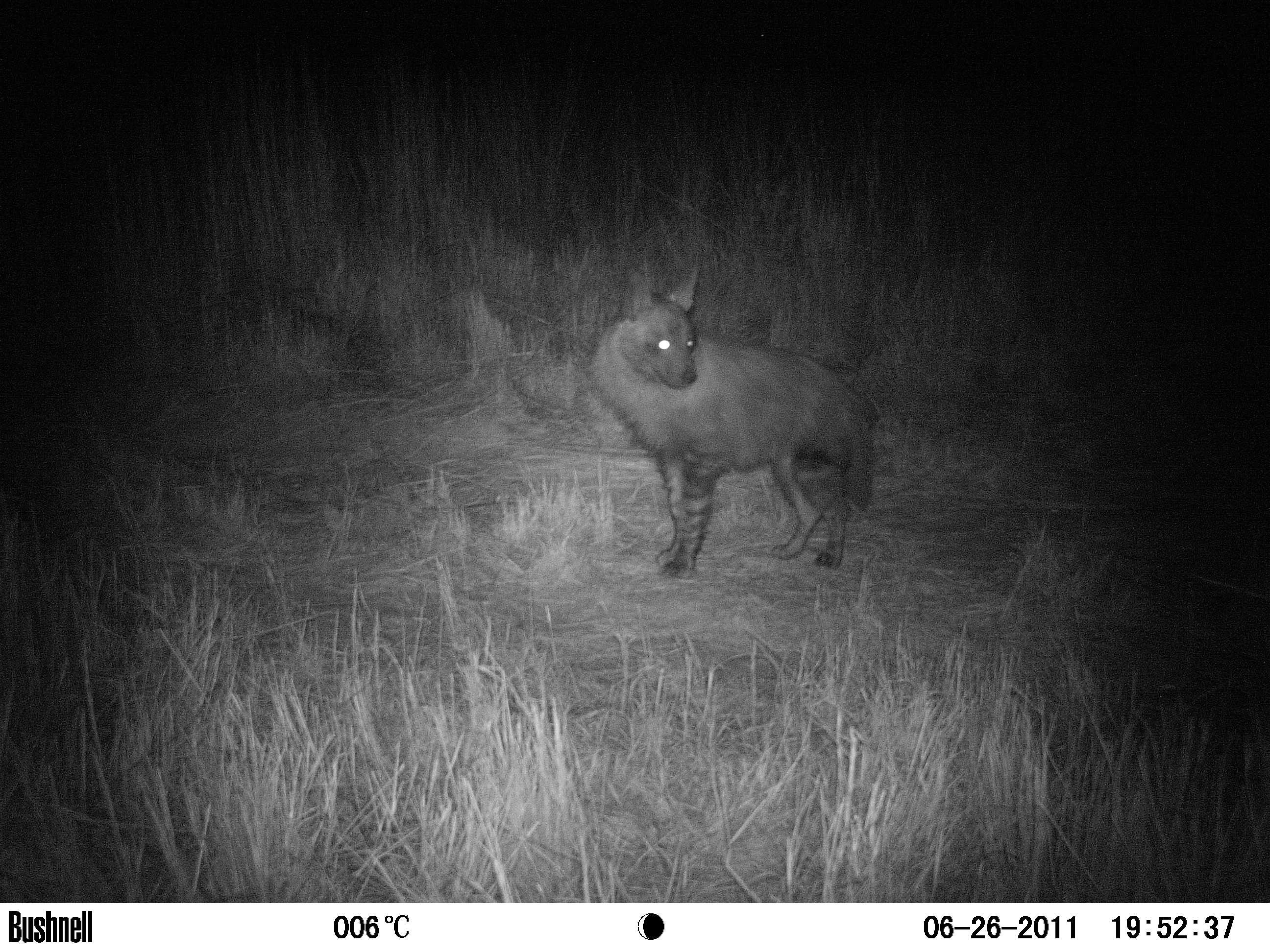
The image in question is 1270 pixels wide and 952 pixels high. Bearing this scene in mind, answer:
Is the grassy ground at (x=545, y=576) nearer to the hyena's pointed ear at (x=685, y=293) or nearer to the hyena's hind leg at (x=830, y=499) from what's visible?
the hyena's hind leg at (x=830, y=499)

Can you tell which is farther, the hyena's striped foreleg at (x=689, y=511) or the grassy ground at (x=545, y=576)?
the hyena's striped foreleg at (x=689, y=511)

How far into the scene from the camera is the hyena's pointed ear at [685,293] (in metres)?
4.95

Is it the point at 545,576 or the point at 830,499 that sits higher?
the point at 830,499

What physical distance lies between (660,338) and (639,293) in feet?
0.77

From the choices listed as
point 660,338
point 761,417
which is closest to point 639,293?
point 660,338

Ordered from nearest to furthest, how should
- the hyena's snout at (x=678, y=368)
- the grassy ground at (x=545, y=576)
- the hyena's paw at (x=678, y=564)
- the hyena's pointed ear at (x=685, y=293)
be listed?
the grassy ground at (x=545, y=576) → the hyena's snout at (x=678, y=368) → the hyena's paw at (x=678, y=564) → the hyena's pointed ear at (x=685, y=293)

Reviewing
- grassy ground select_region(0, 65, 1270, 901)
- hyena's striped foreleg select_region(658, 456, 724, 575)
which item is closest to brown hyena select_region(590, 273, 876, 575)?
hyena's striped foreleg select_region(658, 456, 724, 575)

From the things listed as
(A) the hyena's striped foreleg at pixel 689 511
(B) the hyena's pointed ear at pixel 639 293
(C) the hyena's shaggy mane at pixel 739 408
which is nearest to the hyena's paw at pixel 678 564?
(A) the hyena's striped foreleg at pixel 689 511

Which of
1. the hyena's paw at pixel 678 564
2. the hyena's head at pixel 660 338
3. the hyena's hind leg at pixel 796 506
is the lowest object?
the hyena's paw at pixel 678 564

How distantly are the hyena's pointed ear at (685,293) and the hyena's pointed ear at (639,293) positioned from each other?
0.44 feet

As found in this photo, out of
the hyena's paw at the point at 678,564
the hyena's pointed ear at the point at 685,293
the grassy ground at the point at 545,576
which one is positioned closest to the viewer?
the grassy ground at the point at 545,576

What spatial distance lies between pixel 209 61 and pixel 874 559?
746 cm

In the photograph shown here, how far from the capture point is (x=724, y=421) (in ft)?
16.2

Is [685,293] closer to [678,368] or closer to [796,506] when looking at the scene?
[678,368]
